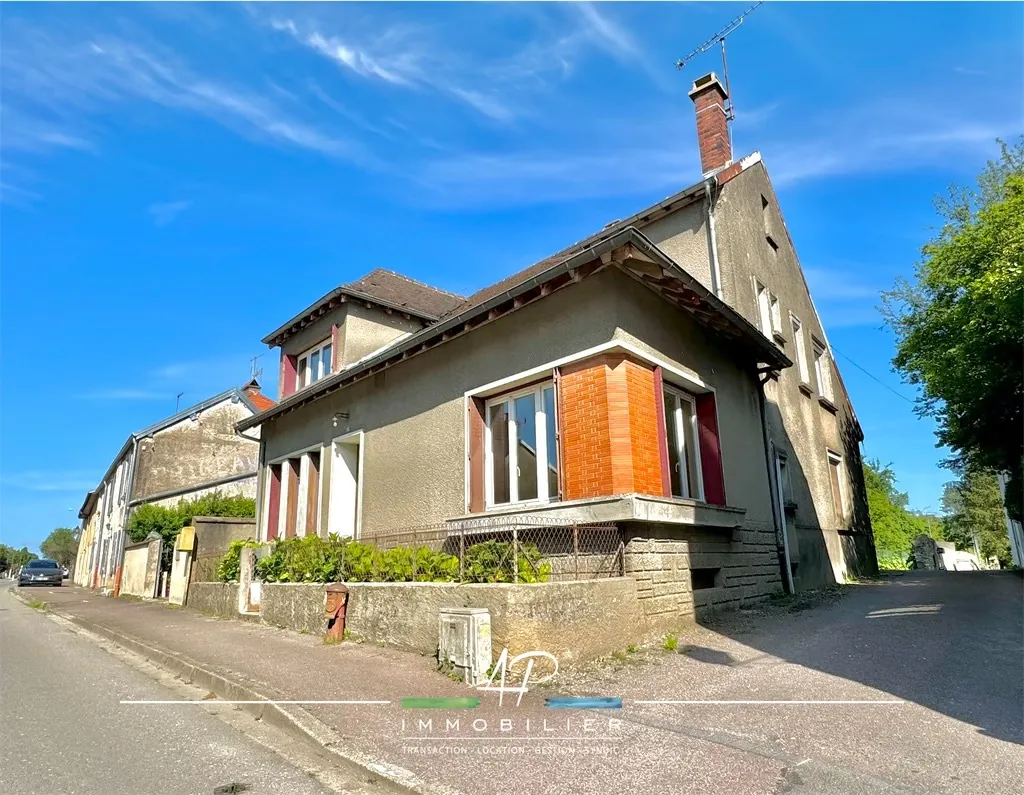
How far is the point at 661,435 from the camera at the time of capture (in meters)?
7.73

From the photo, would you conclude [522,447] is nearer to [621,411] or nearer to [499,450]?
[499,450]

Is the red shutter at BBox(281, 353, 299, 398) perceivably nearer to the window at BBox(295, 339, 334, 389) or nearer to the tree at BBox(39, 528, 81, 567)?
the window at BBox(295, 339, 334, 389)

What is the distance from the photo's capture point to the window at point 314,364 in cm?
1457

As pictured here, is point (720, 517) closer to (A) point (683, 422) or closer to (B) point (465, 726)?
(A) point (683, 422)

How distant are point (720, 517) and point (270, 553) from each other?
24.1 ft

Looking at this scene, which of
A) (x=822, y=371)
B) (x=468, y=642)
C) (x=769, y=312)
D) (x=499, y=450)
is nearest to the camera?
(x=468, y=642)

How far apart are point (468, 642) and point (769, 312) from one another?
1020 centimetres

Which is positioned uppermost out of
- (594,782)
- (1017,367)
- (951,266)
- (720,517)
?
(951,266)

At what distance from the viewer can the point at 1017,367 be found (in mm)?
13914

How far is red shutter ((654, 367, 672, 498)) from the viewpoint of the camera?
764 centimetres

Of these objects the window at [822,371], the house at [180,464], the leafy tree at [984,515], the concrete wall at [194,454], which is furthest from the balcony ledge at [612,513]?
the leafy tree at [984,515]

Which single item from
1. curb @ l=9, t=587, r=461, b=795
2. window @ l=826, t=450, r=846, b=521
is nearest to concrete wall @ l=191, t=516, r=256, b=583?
curb @ l=9, t=587, r=461, b=795

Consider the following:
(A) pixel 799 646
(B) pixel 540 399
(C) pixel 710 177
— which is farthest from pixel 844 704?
(C) pixel 710 177

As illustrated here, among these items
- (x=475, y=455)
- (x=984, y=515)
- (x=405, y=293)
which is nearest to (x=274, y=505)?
(x=405, y=293)
